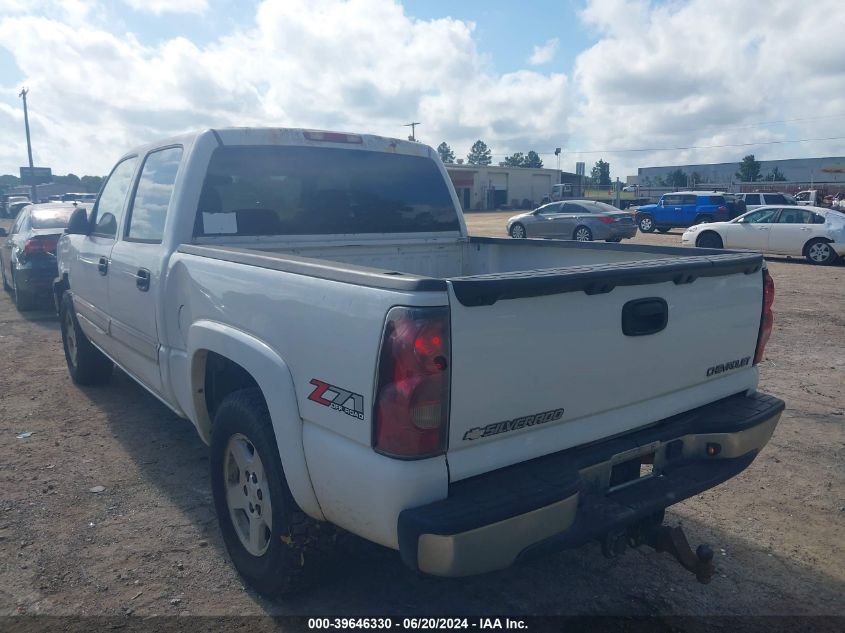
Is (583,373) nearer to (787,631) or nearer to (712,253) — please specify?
(712,253)

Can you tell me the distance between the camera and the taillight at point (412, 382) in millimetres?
2230

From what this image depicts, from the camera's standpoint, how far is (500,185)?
67.7 m

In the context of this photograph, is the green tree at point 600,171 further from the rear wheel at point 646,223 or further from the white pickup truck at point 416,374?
the white pickup truck at point 416,374

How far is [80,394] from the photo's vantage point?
634cm

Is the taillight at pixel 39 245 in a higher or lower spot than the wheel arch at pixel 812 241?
higher

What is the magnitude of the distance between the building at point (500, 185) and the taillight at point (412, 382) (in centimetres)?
5823

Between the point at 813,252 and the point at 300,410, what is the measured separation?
17.8 meters

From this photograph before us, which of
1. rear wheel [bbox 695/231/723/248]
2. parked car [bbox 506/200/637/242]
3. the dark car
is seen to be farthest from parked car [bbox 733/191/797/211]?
the dark car

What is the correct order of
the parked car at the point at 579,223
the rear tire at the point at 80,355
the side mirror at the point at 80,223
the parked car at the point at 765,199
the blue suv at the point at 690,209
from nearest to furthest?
the side mirror at the point at 80,223 < the rear tire at the point at 80,355 < the parked car at the point at 579,223 < the blue suv at the point at 690,209 < the parked car at the point at 765,199

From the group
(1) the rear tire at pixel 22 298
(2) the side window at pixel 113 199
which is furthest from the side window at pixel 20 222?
(2) the side window at pixel 113 199

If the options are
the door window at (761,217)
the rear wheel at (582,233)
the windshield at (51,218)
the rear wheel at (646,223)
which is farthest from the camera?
the rear wheel at (646,223)

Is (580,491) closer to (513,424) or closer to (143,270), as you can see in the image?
(513,424)

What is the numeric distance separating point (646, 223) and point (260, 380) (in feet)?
96.0

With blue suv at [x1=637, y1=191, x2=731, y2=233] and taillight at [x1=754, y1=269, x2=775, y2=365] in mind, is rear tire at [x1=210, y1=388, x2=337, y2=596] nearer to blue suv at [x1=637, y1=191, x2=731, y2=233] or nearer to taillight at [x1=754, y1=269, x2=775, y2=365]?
taillight at [x1=754, y1=269, x2=775, y2=365]
